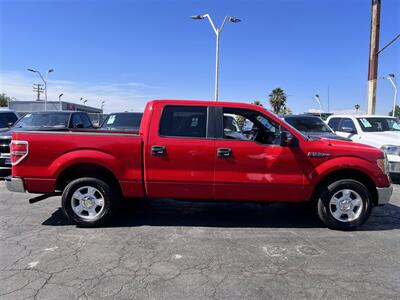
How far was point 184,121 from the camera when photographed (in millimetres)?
5312

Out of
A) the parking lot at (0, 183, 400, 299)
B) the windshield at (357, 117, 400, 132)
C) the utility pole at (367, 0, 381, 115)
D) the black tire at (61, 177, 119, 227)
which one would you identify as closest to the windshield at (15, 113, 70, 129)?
the parking lot at (0, 183, 400, 299)

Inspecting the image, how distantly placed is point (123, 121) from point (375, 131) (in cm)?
733

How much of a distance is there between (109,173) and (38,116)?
6864 mm

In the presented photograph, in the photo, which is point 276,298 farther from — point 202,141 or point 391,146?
point 391,146

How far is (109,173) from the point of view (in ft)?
17.6

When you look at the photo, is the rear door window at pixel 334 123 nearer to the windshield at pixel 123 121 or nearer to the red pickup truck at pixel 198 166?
the windshield at pixel 123 121

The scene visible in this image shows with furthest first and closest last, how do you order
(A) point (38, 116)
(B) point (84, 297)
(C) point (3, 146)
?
(A) point (38, 116), (C) point (3, 146), (B) point (84, 297)

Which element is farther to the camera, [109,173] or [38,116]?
[38,116]

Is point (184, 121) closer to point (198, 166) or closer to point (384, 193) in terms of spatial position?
point (198, 166)

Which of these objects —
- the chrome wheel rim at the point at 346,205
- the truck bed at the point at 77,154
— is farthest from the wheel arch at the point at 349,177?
the truck bed at the point at 77,154

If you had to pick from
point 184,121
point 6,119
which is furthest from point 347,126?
point 6,119

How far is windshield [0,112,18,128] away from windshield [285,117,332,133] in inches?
352

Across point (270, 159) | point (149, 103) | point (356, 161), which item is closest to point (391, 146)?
point (356, 161)

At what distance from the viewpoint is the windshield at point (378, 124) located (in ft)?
34.0
